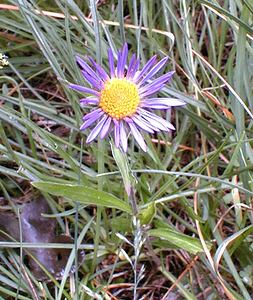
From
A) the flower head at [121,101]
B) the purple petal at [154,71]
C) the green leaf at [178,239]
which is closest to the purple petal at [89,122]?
the flower head at [121,101]

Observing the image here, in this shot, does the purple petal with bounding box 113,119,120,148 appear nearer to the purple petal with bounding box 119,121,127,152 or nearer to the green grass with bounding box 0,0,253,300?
the purple petal with bounding box 119,121,127,152

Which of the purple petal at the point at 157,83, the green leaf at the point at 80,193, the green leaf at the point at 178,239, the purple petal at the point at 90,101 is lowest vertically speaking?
the green leaf at the point at 178,239

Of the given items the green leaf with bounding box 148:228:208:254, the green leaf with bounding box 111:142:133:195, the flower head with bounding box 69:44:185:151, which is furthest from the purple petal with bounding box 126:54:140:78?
the green leaf with bounding box 148:228:208:254

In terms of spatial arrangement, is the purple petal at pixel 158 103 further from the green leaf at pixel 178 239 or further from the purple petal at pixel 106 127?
the green leaf at pixel 178 239

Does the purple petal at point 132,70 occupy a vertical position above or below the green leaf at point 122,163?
above

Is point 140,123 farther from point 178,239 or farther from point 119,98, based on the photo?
point 178,239

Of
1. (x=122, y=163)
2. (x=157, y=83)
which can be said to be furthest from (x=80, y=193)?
(x=157, y=83)
